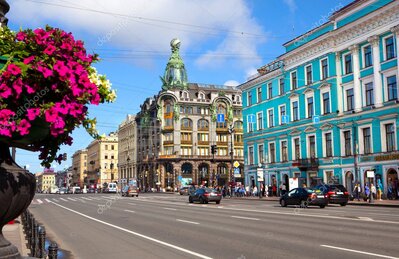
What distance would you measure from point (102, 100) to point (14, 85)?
0.84 m

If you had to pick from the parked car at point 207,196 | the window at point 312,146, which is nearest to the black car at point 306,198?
the parked car at point 207,196

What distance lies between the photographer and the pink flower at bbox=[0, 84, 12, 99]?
342 cm

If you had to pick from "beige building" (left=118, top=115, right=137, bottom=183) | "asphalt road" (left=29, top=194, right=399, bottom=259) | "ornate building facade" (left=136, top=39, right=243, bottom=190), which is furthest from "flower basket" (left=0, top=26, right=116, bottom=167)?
"beige building" (left=118, top=115, right=137, bottom=183)

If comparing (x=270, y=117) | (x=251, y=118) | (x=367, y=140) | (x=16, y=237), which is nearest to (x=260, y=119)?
(x=251, y=118)

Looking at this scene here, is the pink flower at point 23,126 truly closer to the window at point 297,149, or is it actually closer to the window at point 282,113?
the window at point 297,149

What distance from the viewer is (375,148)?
38531mm

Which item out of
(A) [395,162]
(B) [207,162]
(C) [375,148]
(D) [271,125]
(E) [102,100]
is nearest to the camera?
(E) [102,100]

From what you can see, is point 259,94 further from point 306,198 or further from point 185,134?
point 185,134

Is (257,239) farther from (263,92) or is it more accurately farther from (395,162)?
(263,92)

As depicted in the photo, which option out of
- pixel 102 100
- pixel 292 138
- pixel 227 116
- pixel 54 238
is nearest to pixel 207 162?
pixel 227 116

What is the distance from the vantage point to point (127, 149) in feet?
417

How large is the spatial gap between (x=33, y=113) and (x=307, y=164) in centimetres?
4566

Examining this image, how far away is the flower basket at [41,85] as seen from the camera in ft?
11.5

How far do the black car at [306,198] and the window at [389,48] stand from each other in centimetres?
1456
